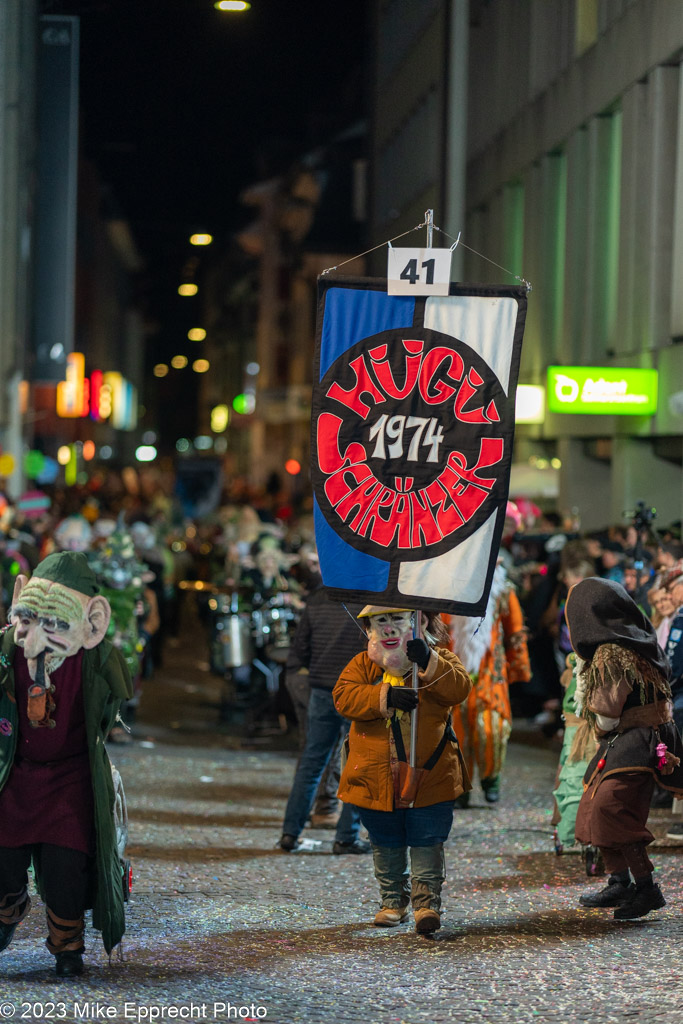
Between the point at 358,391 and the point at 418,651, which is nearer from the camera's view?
the point at 418,651

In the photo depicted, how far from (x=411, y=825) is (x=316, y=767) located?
2.20m

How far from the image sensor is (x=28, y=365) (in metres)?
35.6

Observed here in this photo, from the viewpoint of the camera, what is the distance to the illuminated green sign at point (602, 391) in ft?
59.7

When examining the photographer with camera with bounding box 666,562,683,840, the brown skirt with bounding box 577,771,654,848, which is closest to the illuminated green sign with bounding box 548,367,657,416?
the photographer with camera with bounding box 666,562,683,840

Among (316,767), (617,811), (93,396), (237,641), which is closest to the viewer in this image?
(617,811)

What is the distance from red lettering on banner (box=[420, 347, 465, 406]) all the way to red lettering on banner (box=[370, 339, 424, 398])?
4cm

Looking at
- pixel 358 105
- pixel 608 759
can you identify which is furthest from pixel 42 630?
pixel 358 105

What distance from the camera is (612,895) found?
768 centimetres

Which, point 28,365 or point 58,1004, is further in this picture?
point 28,365

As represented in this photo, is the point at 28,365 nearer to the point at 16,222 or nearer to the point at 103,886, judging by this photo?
the point at 16,222

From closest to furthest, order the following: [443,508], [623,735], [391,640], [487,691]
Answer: [391,640], [443,508], [623,735], [487,691]

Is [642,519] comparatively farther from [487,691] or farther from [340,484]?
[340,484]

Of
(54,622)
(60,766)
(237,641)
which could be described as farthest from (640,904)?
(237,641)

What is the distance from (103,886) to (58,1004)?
491mm
